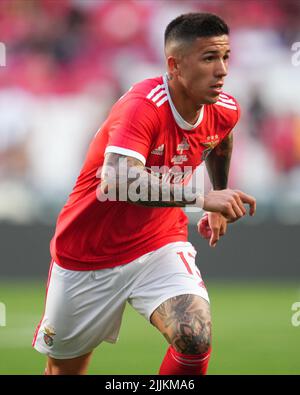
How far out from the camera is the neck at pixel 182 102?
4.85 m

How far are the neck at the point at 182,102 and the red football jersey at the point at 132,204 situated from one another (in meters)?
0.04

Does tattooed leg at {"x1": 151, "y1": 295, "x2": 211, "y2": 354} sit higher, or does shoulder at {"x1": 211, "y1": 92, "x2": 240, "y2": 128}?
shoulder at {"x1": 211, "y1": 92, "x2": 240, "y2": 128}

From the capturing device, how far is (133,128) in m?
4.54

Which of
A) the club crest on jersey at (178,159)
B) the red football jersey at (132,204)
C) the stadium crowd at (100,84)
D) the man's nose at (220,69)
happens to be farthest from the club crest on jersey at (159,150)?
the stadium crowd at (100,84)

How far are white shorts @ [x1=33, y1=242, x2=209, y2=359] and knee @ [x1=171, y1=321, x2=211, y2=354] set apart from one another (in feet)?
1.11

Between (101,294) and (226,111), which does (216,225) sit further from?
(101,294)

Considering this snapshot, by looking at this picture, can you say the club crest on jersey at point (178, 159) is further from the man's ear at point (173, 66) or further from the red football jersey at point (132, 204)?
the man's ear at point (173, 66)

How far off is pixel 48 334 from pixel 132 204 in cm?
95

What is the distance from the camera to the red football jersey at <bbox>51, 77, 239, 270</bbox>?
4.76 meters

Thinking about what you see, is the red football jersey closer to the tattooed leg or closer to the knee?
the tattooed leg

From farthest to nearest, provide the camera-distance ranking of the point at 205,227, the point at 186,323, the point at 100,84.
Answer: the point at 100,84 → the point at 205,227 → the point at 186,323

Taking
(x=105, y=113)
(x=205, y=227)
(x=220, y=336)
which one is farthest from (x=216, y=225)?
(x=105, y=113)

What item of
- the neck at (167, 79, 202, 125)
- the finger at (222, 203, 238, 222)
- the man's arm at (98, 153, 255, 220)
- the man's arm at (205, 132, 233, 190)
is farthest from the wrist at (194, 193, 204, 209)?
the man's arm at (205, 132, 233, 190)
